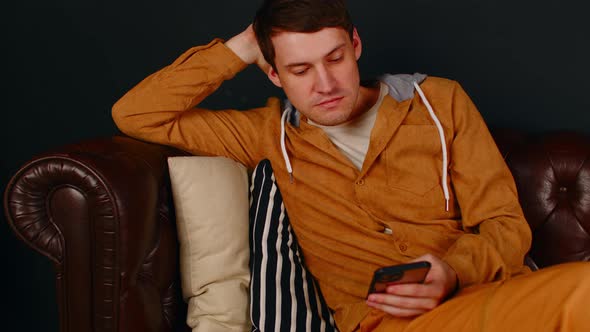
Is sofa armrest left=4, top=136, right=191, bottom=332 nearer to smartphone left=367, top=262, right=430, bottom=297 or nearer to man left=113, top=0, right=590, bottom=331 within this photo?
man left=113, top=0, right=590, bottom=331

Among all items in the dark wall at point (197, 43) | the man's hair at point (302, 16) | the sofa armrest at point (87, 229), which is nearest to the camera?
the sofa armrest at point (87, 229)

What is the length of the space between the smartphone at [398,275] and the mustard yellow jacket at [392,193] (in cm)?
29

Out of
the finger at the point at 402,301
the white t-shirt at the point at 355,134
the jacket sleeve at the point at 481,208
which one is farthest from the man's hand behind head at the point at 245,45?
the finger at the point at 402,301

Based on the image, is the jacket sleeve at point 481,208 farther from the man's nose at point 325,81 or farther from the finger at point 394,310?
the man's nose at point 325,81

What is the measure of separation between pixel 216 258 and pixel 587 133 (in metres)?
1.24

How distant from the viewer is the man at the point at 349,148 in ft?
5.23

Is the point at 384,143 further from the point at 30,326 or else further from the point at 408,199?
the point at 30,326

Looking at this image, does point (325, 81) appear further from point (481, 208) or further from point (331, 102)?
point (481, 208)

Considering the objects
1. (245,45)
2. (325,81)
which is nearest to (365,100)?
(325,81)

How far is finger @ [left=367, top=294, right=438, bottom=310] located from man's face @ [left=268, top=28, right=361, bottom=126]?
490 millimetres

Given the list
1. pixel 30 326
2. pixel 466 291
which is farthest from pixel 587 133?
pixel 30 326

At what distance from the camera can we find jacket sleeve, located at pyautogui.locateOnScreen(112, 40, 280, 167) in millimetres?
1796

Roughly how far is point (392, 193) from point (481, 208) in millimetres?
216

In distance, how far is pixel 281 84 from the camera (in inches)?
67.7
